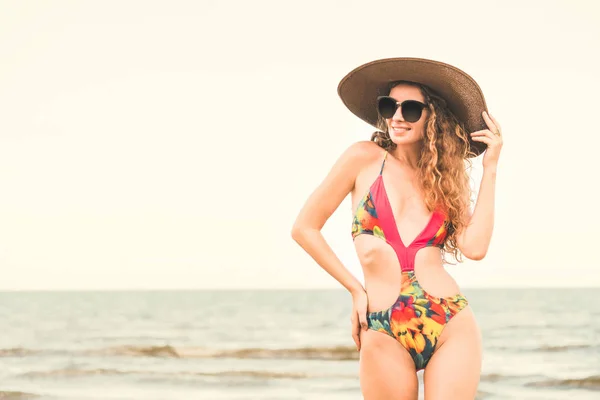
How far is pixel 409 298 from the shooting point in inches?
124

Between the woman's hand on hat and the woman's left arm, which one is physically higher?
the woman's hand on hat

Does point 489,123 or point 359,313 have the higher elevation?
point 489,123

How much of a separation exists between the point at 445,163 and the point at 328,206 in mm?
454

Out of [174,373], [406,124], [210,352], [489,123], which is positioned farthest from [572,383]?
[406,124]

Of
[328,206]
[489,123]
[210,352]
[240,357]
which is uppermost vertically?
[210,352]

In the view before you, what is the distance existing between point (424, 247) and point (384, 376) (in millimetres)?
474

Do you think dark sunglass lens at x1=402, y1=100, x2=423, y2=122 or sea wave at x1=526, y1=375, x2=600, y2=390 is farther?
sea wave at x1=526, y1=375, x2=600, y2=390

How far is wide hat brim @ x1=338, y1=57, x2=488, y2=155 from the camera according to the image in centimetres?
323

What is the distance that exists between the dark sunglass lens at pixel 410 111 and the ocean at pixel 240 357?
31.2 ft

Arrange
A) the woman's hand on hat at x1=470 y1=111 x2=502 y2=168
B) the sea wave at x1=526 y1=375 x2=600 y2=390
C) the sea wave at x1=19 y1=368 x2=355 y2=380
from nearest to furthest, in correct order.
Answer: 1. the woman's hand on hat at x1=470 y1=111 x2=502 y2=168
2. the sea wave at x1=526 y1=375 x2=600 y2=390
3. the sea wave at x1=19 y1=368 x2=355 y2=380

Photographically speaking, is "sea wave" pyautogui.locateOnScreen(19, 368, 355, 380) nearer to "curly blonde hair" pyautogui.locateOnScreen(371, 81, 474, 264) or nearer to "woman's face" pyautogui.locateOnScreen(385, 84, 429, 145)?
"curly blonde hair" pyautogui.locateOnScreen(371, 81, 474, 264)

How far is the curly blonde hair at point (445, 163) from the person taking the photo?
3.23 meters

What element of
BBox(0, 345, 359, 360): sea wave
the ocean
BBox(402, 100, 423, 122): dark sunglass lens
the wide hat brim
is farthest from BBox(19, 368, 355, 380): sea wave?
BBox(402, 100, 423, 122): dark sunglass lens

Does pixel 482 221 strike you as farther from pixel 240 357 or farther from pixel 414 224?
pixel 240 357
